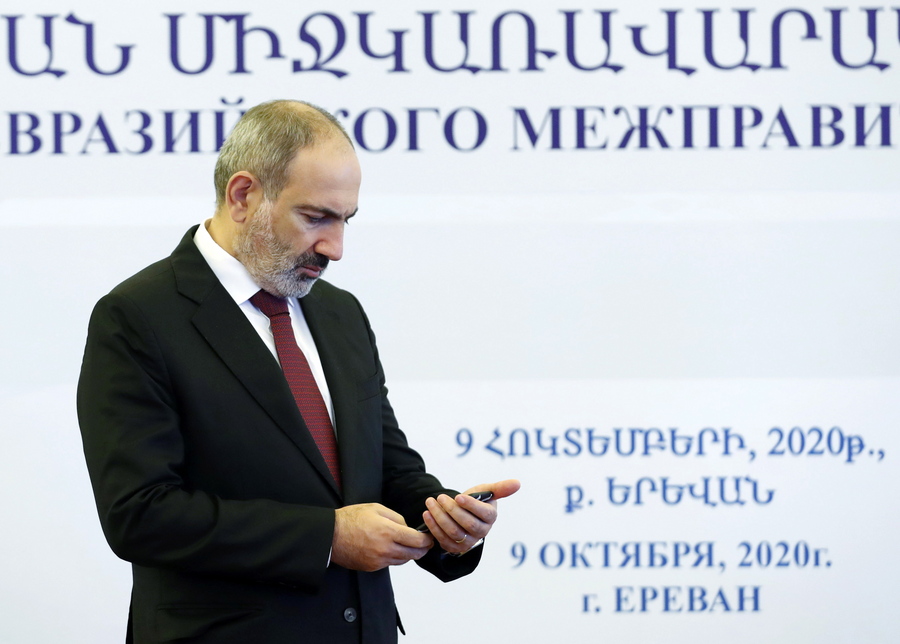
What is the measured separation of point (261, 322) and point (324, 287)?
24 centimetres

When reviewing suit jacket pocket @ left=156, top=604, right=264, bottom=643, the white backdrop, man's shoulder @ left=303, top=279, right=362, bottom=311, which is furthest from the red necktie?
the white backdrop

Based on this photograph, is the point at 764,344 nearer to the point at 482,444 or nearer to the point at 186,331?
the point at 482,444

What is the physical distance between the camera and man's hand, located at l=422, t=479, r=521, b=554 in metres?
1.50

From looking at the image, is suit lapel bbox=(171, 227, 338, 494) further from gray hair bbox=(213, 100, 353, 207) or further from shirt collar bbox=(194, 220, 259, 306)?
gray hair bbox=(213, 100, 353, 207)

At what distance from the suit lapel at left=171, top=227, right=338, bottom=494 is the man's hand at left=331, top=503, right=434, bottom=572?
9cm

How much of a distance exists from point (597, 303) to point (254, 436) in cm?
154

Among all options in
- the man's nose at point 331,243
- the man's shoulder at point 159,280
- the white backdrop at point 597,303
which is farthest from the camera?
the white backdrop at point 597,303

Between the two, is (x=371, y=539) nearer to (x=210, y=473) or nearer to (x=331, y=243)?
(x=210, y=473)

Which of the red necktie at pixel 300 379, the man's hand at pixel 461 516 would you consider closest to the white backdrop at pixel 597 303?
the red necktie at pixel 300 379

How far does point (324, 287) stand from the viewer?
1.87 metres

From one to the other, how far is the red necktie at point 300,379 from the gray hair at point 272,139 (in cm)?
18

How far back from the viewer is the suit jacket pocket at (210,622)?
1.50m

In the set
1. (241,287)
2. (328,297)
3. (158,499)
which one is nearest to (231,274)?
(241,287)

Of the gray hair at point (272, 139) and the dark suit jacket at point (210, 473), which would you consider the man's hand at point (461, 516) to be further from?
the gray hair at point (272, 139)
